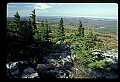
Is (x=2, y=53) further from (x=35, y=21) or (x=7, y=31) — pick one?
(x=35, y=21)

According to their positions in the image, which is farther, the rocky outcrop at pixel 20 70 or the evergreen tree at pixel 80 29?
the evergreen tree at pixel 80 29

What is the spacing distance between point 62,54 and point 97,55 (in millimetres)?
621

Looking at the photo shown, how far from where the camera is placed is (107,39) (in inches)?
124

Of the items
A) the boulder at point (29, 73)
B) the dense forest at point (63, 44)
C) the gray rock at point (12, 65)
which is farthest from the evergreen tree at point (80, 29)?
the gray rock at point (12, 65)

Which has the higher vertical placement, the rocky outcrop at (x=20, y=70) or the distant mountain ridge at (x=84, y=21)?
the distant mountain ridge at (x=84, y=21)

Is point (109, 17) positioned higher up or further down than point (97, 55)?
higher up

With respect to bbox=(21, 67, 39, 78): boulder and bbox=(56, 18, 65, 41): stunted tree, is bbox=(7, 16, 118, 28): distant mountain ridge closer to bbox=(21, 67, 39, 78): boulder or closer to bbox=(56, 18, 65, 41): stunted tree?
bbox=(56, 18, 65, 41): stunted tree

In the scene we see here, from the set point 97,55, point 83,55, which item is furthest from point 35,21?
point 97,55

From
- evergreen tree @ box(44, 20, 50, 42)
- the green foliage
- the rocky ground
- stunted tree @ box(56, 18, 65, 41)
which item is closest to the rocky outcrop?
the rocky ground

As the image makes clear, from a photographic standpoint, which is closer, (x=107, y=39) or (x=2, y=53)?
(x=2, y=53)

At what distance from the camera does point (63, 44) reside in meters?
3.18

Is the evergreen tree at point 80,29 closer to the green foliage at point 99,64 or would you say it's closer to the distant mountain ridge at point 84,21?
the distant mountain ridge at point 84,21

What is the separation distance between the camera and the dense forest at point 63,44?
3092 millimetres

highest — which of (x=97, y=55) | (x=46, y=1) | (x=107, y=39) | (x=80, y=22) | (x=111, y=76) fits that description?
(x=46, y=1)
